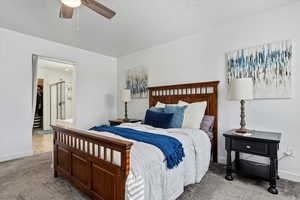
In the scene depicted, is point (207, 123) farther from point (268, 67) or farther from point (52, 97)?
point (52, 97)

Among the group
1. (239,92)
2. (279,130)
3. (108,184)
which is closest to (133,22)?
(239,92)

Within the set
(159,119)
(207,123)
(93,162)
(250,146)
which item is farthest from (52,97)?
(250,146)

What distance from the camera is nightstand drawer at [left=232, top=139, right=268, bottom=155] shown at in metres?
2.04

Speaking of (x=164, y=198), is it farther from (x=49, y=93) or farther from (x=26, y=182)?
→ (x=49, y=93)

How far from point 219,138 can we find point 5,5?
13.4ft

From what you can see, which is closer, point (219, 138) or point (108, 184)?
point (108, 184)

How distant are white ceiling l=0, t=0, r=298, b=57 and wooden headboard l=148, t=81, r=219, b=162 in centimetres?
110

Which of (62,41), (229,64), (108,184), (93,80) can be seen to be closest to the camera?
(108,184)

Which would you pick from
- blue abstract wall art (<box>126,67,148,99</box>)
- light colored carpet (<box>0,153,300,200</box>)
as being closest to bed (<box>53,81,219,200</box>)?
light colored carpet (<box>0,153,300,200</box>)

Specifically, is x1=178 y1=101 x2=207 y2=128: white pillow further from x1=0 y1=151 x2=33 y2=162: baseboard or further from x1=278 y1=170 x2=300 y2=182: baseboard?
x1=0 y1=151 x2=33 y2=162: baseboard

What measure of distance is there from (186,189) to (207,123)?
1159 mm

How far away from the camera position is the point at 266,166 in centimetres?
235

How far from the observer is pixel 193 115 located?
8.78ft

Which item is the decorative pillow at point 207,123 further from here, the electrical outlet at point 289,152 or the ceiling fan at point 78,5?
the ceiling fan at point 78,5
